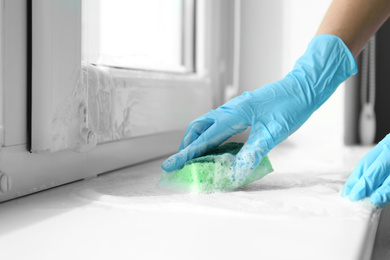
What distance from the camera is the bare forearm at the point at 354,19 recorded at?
905 mm

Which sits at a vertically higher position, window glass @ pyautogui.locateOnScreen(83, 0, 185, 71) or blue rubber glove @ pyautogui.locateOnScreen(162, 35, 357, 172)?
window glass @ pyautogui.locateOnScreen(83, 0, 185, 71)

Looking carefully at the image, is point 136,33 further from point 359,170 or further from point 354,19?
point 359,170

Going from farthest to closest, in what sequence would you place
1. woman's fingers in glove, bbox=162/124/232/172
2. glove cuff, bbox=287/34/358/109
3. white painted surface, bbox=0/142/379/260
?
glove cuff, bbox=287/34/358/109 → woman's fingers in glove, bbox=162/124/232/172 → white painted surface, bbox=0/142/379/260

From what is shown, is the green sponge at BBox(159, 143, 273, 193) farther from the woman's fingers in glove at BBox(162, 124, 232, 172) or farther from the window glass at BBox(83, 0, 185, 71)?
the window glass at BBox(83, 0, 185, 71)

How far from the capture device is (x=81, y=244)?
461 millimetres

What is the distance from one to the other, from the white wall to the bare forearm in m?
0.55

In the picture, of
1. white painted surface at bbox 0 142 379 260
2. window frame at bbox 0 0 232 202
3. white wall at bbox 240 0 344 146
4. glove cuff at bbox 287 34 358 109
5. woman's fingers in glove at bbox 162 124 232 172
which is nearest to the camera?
white painted surface at bbox 0 142 379 260

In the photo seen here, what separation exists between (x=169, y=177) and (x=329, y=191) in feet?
0.89

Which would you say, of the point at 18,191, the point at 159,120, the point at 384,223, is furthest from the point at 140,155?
the point at 384,223

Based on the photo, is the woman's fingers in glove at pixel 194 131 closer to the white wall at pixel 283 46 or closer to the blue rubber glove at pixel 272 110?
the blue rubber glove at pixel 272 110

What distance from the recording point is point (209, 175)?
2.31 ft

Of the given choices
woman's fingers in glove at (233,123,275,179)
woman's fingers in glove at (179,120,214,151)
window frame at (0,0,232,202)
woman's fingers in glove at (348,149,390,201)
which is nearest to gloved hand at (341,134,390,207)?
woman's fingers in glove at (348,149,390,201)

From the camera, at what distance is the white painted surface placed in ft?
1.44

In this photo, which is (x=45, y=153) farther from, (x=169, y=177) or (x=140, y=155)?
(x=140, y=155)
